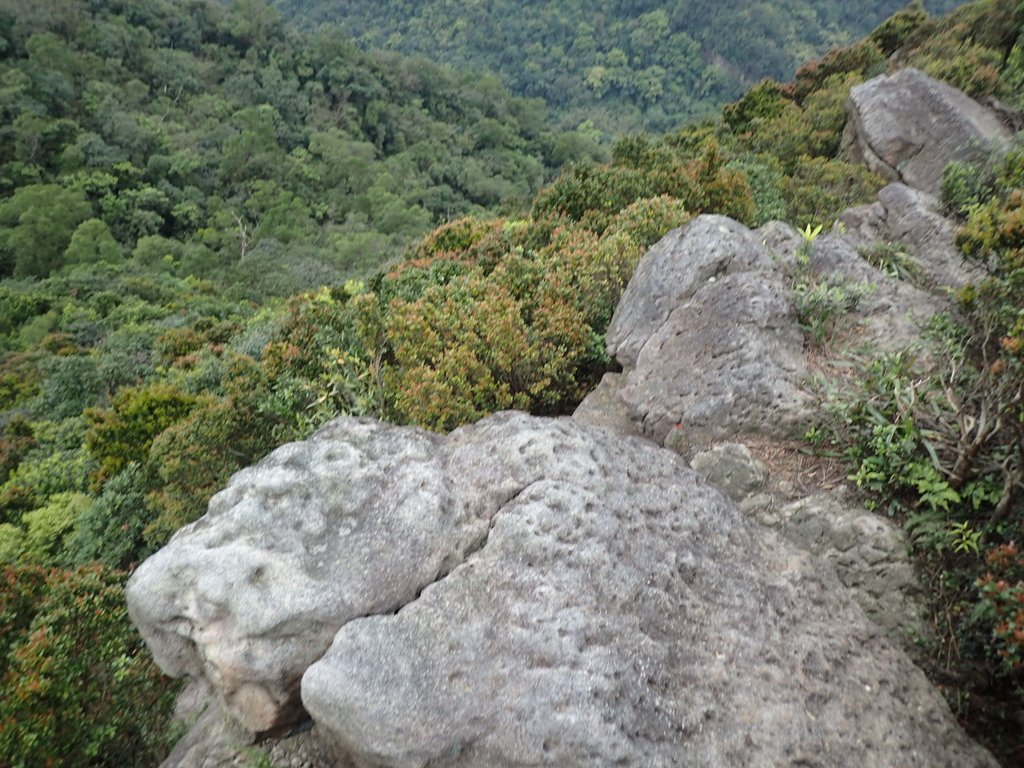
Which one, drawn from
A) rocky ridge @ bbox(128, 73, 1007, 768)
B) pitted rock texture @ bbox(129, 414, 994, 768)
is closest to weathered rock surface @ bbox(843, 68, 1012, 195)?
rocky ridge @ bbox(128, 73, 1007, 768)

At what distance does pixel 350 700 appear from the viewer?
343 cm

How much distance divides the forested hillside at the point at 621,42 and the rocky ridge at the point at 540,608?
10689 centimetres

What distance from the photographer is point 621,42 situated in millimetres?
124062

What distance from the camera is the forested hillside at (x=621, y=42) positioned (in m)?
113

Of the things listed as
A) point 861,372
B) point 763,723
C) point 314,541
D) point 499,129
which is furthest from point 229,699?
point 499,129

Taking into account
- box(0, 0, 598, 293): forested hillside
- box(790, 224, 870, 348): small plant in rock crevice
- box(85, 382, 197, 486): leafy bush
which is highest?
box(790, 224, 870, 348): small plant in rock crevice

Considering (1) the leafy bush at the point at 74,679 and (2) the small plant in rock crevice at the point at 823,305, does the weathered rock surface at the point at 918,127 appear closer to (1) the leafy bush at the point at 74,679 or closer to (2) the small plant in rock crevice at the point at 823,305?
(2) the small plant in rock crevice at the point at 823,305

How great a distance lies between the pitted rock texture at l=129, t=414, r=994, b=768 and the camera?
11.1 ft

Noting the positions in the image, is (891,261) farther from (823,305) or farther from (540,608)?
(540,608)

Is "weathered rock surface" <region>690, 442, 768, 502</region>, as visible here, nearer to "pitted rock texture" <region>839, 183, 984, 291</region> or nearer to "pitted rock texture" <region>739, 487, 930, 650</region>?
"pitted rock texture" <region>739, 487, 930, 650</region>

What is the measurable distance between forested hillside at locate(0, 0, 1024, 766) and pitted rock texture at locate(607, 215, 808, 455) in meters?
1.10

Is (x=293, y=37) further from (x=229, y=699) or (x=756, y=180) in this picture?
(x=229, y=699)

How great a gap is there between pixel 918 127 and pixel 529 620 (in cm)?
1740

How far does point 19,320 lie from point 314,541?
41045 mm
